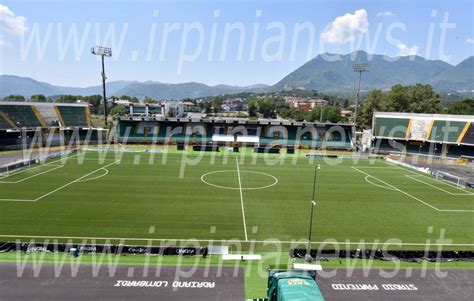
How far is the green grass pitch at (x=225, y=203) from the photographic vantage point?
2408 cm

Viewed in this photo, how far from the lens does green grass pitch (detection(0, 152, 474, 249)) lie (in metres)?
24.1

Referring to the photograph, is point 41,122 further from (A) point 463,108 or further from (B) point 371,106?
(A) point 463,108

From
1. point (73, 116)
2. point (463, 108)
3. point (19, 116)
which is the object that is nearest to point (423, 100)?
point (463, 108)

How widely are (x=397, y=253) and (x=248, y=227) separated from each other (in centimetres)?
1056

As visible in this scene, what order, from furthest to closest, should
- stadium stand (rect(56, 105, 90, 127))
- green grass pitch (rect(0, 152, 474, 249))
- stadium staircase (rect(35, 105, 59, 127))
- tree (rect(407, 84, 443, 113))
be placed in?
tree (rect(407, 84, 443, 113))
stadium stand (rect(56, 105, 90, 127))
stadium staircase (rect(35, 105, 59, 127))
green grass pitch (rect(0, 152, 474, 249))

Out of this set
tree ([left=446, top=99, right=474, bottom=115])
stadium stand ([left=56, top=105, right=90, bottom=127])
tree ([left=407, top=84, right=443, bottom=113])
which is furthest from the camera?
tree ([left=446, top=99, right=474, bottom=115])

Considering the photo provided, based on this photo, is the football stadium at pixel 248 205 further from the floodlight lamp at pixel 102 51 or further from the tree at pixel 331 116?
the tree at pixel 331 116

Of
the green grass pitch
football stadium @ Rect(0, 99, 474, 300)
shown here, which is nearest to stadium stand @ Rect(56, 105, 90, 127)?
football stadium @ Rect(0, 99, 474, 300)

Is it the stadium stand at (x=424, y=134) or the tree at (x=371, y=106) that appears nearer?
the stadium stand at (x=424, y=134)

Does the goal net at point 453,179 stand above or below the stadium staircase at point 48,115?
below

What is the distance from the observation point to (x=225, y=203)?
30734 mm

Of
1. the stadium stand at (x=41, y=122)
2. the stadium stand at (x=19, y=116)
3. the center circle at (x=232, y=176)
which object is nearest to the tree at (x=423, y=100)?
the center circle at (x=232, y=176)

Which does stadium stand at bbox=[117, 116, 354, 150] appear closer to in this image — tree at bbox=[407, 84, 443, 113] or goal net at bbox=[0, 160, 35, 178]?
goal net at bbox=[0, 160, 35, 178]

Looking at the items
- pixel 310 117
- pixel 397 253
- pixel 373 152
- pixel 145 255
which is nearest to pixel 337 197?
pixel 397 253
